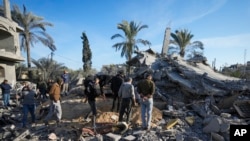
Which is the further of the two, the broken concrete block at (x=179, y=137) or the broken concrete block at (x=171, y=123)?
the broken concrete block at (x=171, y=123)

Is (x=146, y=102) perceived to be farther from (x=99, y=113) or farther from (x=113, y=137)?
(x=99, y=113)

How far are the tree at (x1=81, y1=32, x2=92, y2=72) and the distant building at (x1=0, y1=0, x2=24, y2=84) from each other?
31.0 feet

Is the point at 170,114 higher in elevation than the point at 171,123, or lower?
higher

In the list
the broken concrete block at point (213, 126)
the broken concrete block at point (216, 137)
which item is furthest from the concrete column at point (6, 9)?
the broken concrete block at point (216, 137)

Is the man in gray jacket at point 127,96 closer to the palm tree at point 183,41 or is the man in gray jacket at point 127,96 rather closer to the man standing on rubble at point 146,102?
the man standing on rubble at point 146,102

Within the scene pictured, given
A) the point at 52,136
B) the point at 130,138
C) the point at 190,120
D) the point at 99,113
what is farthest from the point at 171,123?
the point at 52,136

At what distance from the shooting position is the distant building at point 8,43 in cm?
2041

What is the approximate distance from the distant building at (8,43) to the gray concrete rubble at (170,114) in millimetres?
7256

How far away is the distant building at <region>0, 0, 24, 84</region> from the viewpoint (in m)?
20.4

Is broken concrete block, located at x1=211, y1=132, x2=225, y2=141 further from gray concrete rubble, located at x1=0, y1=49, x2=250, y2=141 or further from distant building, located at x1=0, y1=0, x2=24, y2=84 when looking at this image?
distant building, located at x1=0, y1=0, x2=24, y2=84

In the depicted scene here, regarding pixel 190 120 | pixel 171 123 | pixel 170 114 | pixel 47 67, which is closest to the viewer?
pixel 171 123

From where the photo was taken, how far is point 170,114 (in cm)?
952

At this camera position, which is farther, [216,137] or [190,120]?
[190,120]

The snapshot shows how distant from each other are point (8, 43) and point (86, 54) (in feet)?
34.5
